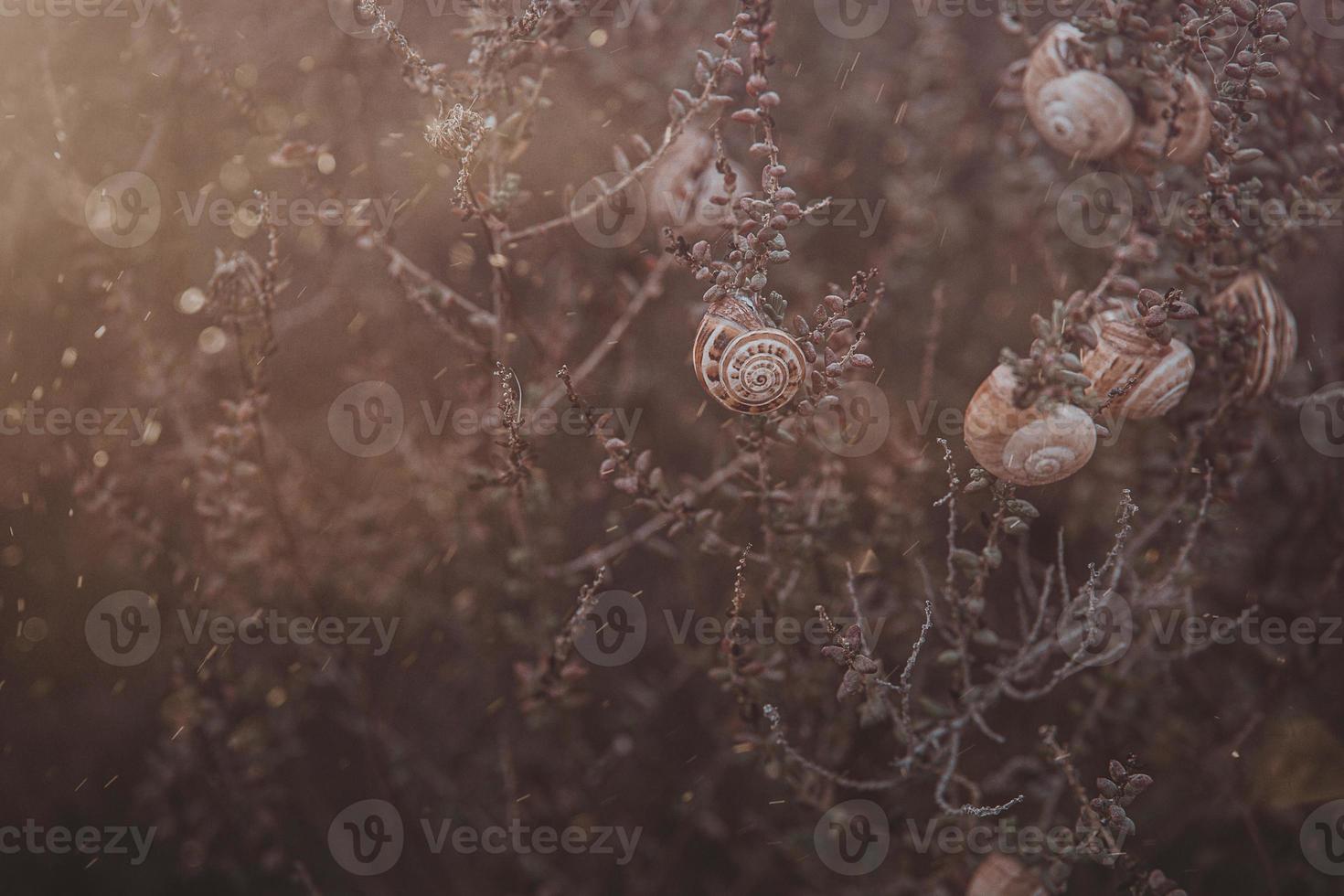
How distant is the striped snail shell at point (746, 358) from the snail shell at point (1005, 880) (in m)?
1.14

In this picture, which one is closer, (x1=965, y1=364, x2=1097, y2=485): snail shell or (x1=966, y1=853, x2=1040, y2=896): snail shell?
(x1=965, y1=364, x2=1097, y2=485): snail shell

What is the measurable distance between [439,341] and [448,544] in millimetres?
627

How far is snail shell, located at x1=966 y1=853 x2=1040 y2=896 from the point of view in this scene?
6.17 feet

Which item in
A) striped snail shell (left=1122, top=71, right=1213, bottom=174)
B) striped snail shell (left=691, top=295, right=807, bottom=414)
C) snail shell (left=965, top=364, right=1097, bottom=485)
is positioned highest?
striped snail shell (left=1122, top=71, right=1213, bottom=174)

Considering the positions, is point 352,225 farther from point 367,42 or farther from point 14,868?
point 14,868

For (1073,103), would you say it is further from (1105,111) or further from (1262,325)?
(1262,325)

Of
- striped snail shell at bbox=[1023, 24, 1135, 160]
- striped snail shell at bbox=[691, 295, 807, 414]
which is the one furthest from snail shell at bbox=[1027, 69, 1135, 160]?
striped snail shell at bbox=[691, 295, 807, 414]

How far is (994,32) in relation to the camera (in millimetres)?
3146

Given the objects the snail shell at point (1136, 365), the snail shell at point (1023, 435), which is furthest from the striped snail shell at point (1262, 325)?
the snail shell at point (1023, 435)

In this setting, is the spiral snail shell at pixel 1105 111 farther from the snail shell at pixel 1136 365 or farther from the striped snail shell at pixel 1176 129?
the snail shell at pixel 1136 365

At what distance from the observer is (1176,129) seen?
1.75 meters

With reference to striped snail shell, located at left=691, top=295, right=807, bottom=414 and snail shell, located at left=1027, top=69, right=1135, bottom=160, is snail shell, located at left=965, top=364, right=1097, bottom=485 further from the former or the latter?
snail shell, located at left=1027, top=69, right=1135, bottom=160

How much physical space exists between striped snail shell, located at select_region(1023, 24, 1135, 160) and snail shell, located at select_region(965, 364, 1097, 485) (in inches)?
22.6

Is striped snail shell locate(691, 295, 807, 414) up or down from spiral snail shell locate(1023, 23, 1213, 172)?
down
